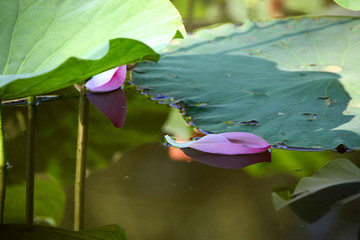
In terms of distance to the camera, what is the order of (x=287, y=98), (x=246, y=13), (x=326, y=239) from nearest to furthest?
(x=326, y=239), (x=287, y=98), (x=246, y=13)

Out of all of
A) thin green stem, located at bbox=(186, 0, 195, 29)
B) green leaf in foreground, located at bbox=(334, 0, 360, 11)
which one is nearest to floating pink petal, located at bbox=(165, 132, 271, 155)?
green leaf in foreground, located at bbox=(334, 0, 360, 11)

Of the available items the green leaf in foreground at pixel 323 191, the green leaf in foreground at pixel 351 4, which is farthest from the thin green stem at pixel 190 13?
the green leaf in foreground at pixel 323 191

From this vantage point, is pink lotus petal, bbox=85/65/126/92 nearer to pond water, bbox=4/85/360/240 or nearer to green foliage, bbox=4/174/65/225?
pond water, bbox=4/85/360/240

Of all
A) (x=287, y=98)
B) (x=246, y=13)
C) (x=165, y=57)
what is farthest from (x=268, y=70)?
(x=246, y=13)

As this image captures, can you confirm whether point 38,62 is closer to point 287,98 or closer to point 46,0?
point 46,0

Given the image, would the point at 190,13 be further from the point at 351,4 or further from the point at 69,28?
the point at 69,28

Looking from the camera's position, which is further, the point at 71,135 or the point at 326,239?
the point at 71,135
